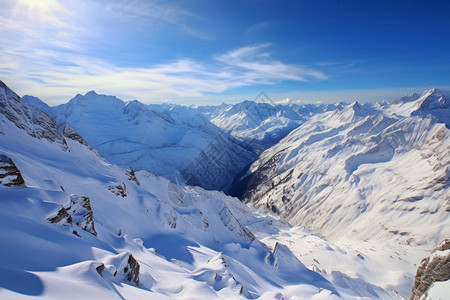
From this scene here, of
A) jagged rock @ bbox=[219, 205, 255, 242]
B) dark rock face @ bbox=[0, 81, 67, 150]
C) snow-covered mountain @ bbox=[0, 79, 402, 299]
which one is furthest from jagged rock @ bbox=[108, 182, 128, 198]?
jagged rock @ bbox=[219, 205, 255, 242]

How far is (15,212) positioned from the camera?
15852mm

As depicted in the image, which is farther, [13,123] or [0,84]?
[0,84]

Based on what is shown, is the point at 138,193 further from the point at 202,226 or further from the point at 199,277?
the point at 199,277

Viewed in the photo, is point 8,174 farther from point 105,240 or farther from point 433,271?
point 433,271

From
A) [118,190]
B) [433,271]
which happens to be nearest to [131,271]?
[433,271]

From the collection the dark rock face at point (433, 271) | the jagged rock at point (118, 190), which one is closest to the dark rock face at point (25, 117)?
the jagged rock at point (118, 190)

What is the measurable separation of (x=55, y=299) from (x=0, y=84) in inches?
2665

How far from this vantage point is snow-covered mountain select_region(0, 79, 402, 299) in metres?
12.4

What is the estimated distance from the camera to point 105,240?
2538 centimetres

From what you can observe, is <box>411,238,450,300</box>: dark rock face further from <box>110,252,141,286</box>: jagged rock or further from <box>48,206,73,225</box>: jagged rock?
<box>48,206,73,225</box>: jagged rock

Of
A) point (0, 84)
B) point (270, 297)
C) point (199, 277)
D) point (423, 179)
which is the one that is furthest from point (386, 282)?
→ point (423, 179)

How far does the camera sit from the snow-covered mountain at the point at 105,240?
12.4 meters

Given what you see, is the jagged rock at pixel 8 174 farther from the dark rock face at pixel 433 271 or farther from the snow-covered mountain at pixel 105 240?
the dark rock face at pixel 433 271

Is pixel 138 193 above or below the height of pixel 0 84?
below
